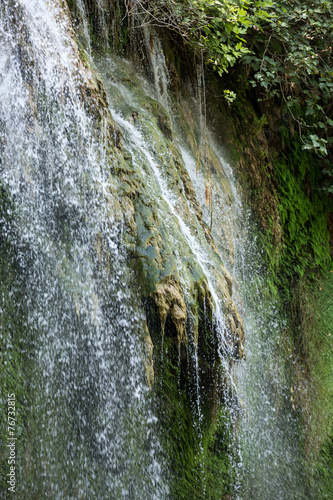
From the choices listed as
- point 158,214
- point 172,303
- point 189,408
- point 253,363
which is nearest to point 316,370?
point 253,363

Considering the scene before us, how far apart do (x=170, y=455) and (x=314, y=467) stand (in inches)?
81.4

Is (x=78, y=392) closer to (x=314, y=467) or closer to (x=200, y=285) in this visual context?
(x=200, y=285)

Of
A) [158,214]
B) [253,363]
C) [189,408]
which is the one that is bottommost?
[253,363]

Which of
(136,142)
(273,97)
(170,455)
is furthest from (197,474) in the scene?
(273,97)

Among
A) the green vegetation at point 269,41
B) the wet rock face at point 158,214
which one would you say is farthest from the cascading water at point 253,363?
the green vegetation at point 269,41

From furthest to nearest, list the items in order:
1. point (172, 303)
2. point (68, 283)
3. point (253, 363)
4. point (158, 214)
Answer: point (253, 363), point (158, 214), point (172, 303), point (68, 283)

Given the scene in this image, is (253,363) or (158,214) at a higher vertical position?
(158,214)

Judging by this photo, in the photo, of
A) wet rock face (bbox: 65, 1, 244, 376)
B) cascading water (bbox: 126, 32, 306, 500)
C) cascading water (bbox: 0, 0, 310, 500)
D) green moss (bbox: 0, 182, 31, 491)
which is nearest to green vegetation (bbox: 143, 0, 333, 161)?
cascading water (bbox: 126, 32, 306, 500)

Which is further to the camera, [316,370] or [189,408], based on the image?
[316,370]

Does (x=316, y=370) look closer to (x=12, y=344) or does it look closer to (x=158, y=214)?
(x=158, y=214)

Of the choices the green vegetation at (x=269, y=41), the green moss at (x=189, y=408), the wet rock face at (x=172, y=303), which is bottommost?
the green moss at (x=189, y=408)

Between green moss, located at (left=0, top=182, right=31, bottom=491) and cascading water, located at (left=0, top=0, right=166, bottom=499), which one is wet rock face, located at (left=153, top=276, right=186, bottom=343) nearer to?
cascading water, located at (left=0, top=0, right=166, bottom=499)

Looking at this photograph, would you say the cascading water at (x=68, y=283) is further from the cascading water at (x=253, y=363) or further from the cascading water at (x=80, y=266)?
the cascading water at (x=253, y=363)

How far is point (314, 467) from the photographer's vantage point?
15.9 feet
